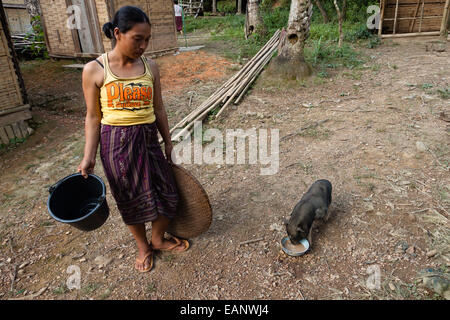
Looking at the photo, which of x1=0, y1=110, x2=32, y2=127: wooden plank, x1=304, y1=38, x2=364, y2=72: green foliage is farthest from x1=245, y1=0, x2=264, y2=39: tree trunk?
x1=0, y1=110, x2=32, y2=127: wooden plank

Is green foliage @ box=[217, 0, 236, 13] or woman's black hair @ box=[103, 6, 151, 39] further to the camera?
green foliage @ box=[217, 0, 236, 13]

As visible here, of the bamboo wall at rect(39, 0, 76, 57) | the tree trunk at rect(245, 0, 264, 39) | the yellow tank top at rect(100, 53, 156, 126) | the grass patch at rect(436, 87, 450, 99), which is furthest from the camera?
the tree trunk at rect(245, 0, 264, 39)

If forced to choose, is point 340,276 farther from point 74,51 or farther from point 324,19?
point 324,19

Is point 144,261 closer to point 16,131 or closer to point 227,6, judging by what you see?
point 16,131

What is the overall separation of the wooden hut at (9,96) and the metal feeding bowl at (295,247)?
4.59 m

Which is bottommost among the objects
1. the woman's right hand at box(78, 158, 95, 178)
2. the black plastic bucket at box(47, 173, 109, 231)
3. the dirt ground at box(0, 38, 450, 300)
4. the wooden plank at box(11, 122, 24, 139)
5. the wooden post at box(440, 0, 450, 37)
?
the dirt ground at box(0, 38, 450, 300)

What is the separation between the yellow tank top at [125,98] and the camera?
6.24ft

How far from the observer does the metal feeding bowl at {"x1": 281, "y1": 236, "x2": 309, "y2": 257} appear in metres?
2.42

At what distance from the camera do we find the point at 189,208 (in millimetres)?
2420

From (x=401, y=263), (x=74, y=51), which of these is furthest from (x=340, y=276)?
(x=74, y=51)

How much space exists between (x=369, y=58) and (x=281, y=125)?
3959mm

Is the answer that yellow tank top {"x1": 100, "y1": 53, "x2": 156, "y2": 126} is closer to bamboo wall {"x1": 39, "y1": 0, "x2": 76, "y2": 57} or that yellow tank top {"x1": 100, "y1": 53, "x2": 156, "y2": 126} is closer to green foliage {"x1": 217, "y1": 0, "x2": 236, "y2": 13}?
bamboo wall {"x1": 39, "y1": 0, "x2": 76, "y2": 57}

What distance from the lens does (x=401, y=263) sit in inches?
90.3

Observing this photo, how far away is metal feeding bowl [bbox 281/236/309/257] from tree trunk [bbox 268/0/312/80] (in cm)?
421
